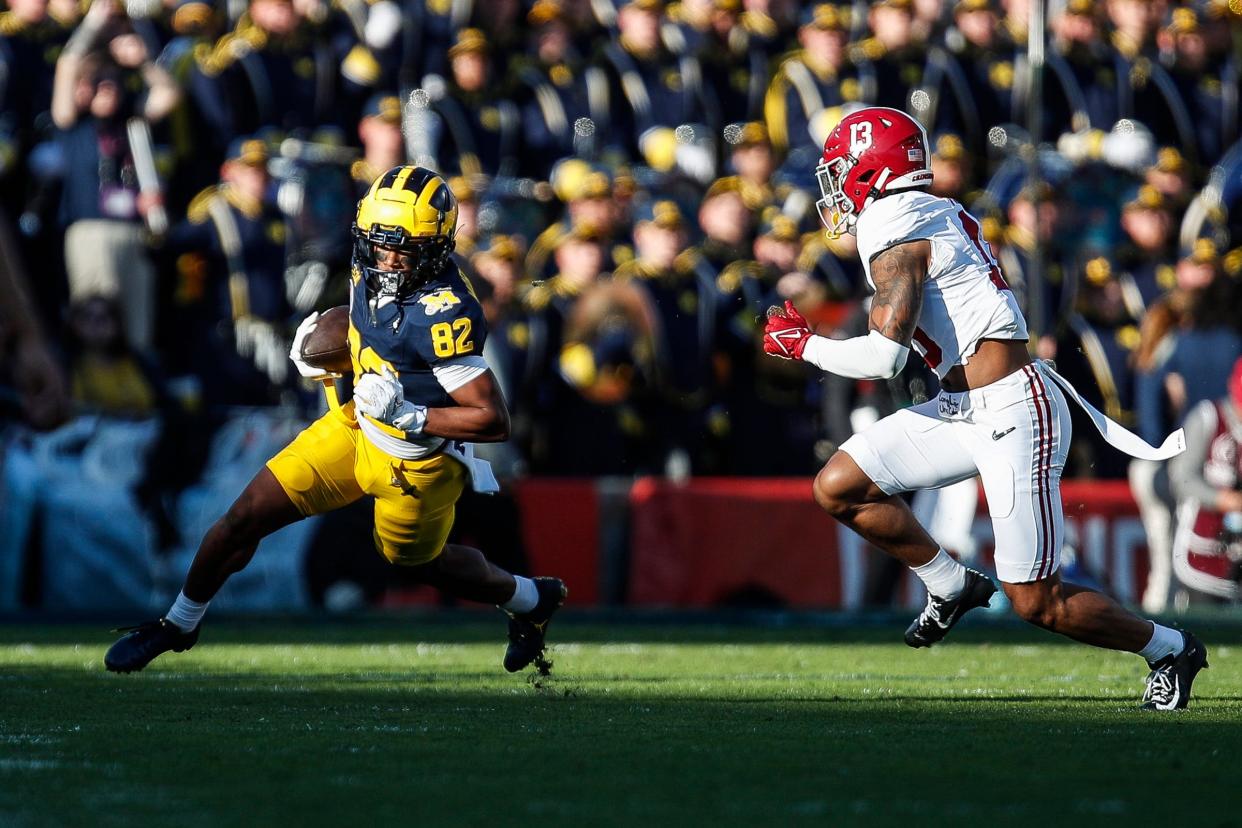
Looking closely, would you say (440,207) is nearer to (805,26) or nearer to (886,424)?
(886,424)

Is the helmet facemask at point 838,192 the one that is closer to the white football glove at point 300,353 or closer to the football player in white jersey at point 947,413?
the football player in white jersey at point 947,413

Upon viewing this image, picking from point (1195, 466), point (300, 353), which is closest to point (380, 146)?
point (300, 353)

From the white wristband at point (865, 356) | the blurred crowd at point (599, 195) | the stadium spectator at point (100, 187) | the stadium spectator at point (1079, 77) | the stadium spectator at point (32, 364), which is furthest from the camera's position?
the stadium spectator at point (1079, 77)

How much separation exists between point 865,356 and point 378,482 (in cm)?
185

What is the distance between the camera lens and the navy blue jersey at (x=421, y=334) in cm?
669

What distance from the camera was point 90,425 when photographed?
1048cm

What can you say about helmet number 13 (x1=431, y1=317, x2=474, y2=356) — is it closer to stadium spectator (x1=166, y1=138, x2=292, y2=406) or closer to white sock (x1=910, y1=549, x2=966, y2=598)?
white sock (x1=910, y1=549, x2=966, y2=598)

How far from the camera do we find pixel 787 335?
6309 mm

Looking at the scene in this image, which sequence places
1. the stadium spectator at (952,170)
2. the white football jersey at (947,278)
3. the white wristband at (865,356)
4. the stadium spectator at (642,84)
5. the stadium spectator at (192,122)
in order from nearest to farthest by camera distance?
1. the white wristband at (865,356)
2. the white football jersey at (947,278)
3. the stadium spectator at (192,122)
4. the stadium spectator at (952,170)
5. the stadium spectator at (642,84)

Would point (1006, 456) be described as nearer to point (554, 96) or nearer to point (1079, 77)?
point (554, 96)

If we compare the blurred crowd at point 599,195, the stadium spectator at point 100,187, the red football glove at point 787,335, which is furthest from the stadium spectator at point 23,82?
the red football glove at point 787,335

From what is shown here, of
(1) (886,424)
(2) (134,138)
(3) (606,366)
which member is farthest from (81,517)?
(1) (886,424)

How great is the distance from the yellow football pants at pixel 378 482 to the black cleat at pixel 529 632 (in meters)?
0.47

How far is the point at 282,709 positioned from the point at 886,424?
223cm
